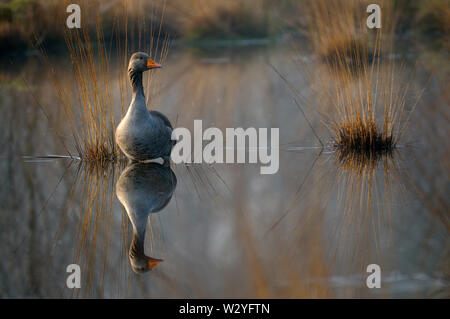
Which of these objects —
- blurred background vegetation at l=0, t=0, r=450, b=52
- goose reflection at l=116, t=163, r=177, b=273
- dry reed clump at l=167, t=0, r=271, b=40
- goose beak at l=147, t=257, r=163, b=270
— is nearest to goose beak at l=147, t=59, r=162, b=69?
goose reflection at l=116, t=163, r=177, b=273

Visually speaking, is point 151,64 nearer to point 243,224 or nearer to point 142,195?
point 142,195

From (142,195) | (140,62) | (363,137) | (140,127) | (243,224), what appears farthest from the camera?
(363,137)

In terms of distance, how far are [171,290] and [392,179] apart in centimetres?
269

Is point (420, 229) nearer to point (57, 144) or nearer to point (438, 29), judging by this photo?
point (57, 144)

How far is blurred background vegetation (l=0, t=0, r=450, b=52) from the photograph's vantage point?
1423cm

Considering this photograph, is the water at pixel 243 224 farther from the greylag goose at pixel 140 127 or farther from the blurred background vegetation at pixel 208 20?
the blurred background vegetation at pixel 208 20

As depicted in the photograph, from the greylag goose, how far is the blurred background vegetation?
8.50m

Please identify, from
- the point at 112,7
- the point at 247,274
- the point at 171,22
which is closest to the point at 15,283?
the point at 247,274

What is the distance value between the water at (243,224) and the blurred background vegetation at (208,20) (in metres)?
7.32

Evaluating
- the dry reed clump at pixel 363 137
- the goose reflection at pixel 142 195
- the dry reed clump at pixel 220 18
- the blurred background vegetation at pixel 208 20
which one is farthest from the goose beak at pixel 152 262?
the dry reed clump at pixel 220 18

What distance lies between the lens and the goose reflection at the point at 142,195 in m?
3.95

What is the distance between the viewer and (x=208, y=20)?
1730cm

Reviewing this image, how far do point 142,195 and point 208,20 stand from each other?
13.0m

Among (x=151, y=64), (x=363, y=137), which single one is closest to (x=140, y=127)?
(x=151, y=64)
